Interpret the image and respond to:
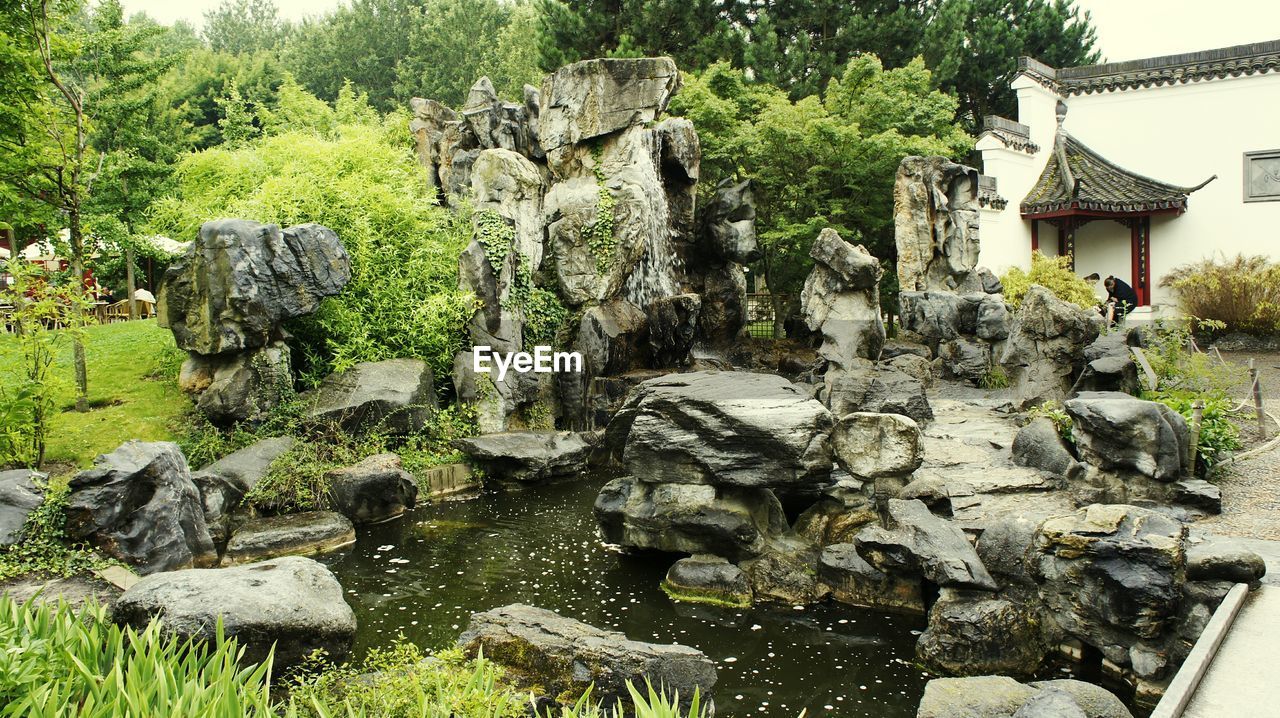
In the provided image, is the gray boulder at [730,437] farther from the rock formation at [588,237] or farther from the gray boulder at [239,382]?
the gray boulder at [239,382]

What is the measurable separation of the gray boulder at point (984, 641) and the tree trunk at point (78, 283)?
9784mm

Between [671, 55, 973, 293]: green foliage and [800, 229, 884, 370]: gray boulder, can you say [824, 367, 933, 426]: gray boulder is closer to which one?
[800, 229, 884, 370]: gray boulder

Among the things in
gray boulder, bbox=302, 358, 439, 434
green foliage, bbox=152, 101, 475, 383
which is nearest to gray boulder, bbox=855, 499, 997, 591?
gray boulder, bbox=302, 358, 439, 434

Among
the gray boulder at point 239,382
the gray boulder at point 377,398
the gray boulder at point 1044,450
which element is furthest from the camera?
the gray boulder at point 377,398

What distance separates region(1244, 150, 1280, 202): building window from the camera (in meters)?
23.2

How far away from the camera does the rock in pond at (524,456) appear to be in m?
12.5

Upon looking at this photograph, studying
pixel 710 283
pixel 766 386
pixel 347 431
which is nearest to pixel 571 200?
pixel 710 283

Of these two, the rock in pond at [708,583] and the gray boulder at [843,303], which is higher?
the gray boulder at [843,303]

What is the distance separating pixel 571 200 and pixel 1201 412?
11789 millimetres

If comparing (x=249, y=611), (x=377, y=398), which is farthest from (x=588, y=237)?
(x=249, y=611)

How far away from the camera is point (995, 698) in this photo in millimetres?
5609

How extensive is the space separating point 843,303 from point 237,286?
9.74 metres

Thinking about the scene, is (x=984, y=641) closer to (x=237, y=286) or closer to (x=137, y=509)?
(x=137, y=509)

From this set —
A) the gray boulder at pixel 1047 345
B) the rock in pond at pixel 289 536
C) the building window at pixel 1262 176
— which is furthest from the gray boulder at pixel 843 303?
the building window at pixel 1262 176
